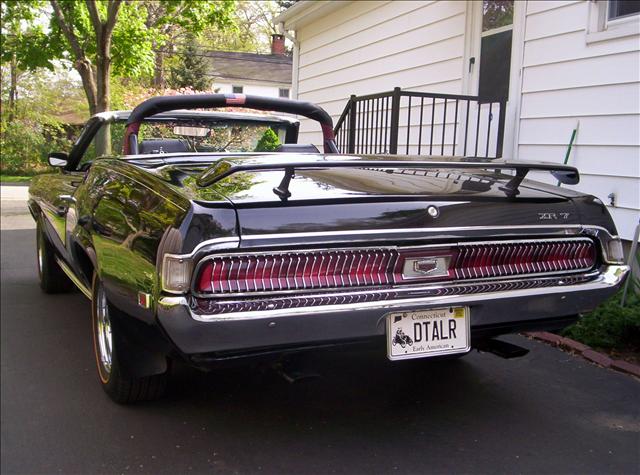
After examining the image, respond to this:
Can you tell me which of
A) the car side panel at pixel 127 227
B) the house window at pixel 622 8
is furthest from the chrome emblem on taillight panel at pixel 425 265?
the house window at pixel 622 8

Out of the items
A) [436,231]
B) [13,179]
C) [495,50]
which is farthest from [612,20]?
[13,179]

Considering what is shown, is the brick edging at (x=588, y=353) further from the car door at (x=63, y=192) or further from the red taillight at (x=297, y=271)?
the car door at (x=63, y=192)

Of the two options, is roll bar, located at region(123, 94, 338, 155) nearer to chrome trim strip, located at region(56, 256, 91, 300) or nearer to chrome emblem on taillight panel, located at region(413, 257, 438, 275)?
chrome trim strip, located at region(56, 256, 91, 300)

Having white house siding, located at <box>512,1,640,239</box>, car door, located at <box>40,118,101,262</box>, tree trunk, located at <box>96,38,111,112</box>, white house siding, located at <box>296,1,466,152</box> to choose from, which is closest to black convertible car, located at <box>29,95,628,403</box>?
car door, located at <box>40,118,101,262</box>

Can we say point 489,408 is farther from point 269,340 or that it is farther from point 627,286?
point 627,286

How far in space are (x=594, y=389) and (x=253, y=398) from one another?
2039mm

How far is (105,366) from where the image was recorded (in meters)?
3.73

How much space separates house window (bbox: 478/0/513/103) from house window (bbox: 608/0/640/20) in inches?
54.8

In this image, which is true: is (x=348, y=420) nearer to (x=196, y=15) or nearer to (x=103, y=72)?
(x=103, y=72)

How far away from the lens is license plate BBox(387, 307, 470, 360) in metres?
2.92

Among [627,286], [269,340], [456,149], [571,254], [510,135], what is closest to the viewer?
[269,340]

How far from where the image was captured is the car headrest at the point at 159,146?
456cm

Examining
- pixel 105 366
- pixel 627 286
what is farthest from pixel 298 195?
pixel 627 286

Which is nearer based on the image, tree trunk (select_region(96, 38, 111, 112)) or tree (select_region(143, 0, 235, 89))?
tree trunk (select_region(96, 38, 111, 112))
